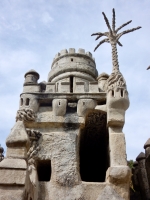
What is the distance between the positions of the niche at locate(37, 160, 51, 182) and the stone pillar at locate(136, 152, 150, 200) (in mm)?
3863

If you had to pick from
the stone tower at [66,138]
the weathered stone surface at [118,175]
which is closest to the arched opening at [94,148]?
the stone tower at [66,138]

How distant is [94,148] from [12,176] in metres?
5.07

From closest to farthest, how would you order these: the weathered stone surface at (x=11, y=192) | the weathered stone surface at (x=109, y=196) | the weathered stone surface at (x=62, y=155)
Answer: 1. the weathered stone surface at (x=11, y=192)
2. the weathered stone surface at (x=109, y=196)
3. the weathered stone surface at (x=62, y=155)

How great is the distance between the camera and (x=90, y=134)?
11062 millimetres

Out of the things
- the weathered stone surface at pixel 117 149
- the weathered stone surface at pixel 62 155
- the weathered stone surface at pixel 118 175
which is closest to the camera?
the weathered stone surface at pixel 118 175

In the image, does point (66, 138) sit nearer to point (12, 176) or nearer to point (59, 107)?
point (59, 107)

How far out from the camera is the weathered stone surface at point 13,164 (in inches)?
286

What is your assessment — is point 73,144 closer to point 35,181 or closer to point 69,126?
point 69,126

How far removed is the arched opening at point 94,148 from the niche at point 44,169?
1.74 metres

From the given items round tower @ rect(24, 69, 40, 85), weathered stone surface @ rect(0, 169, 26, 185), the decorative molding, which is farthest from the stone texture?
round tower @ rect(24, 69, 40, 85)

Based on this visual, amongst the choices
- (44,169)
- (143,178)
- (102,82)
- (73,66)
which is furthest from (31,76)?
(143,178)

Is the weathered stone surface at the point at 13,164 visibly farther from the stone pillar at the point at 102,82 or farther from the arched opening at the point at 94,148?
the stone pillar at the point at 102,82

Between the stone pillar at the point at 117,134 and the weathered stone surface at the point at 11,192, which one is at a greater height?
the stone pillar at the point at 117,134

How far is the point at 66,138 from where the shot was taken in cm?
A: 900
